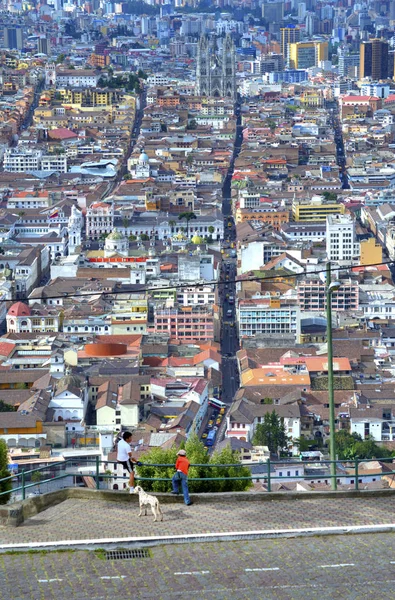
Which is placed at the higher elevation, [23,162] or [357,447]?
[23,162]

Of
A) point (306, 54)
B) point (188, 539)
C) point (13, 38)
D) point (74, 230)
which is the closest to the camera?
point (188, 539)

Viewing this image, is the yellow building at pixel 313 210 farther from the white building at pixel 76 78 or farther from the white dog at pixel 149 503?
the white dog at pixel 149 503

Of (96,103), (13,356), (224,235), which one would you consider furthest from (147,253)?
(96,103)

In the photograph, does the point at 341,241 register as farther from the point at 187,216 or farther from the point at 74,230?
the point at 74,230

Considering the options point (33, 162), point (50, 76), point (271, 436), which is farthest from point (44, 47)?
point (271, 436)

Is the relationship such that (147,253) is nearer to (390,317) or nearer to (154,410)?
(390,317)

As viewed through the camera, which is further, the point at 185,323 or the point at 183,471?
the point at 185,323

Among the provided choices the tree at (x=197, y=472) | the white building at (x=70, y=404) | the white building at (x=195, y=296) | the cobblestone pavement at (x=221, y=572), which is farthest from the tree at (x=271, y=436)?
the cobblestone pavement at (x=221, y=572)

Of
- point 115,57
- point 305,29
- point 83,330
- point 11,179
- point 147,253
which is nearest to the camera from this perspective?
point 83,330
